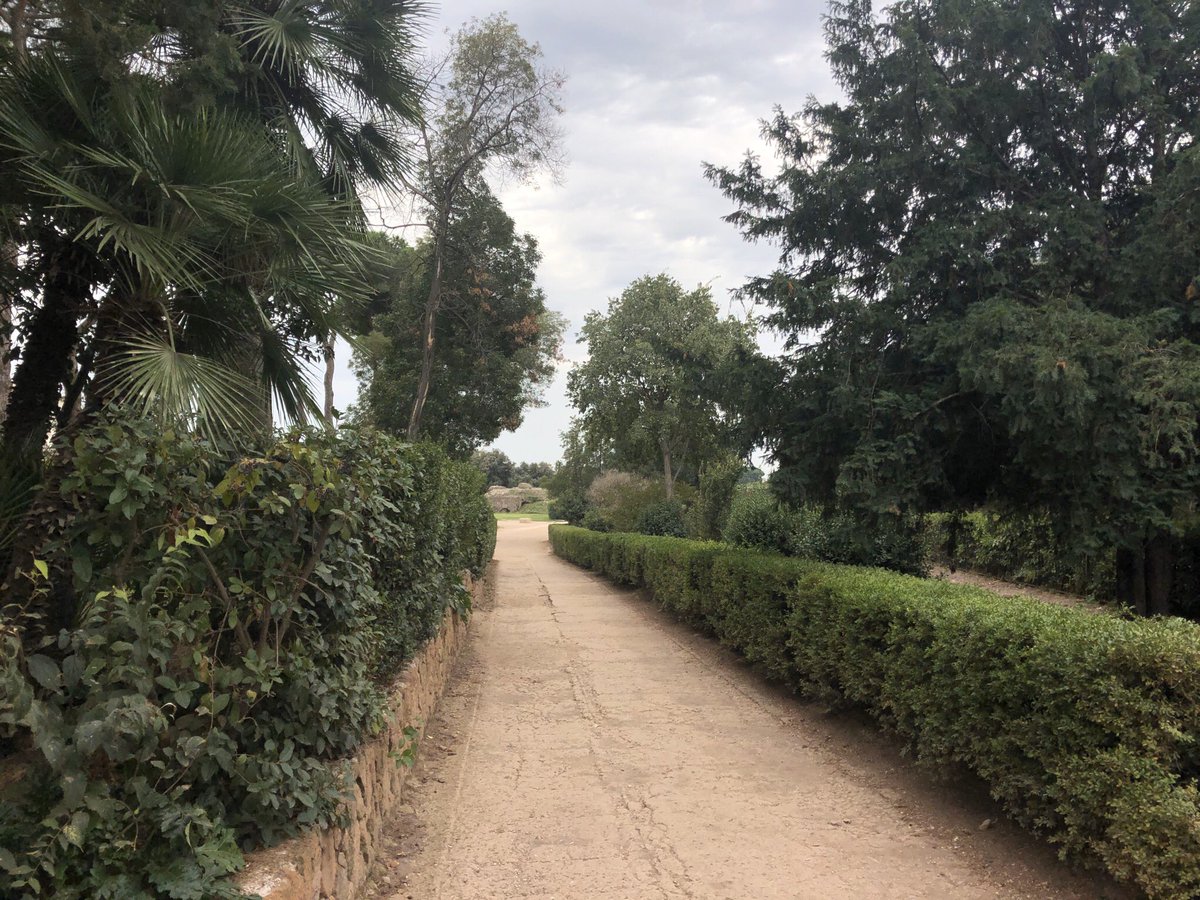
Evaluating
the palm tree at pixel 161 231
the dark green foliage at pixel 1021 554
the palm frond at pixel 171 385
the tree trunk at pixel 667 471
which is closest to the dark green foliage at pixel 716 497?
the dark green foliage at pixel 1021 554

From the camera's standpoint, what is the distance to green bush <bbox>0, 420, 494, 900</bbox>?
2.19 m

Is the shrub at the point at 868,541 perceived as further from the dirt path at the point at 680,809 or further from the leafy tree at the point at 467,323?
the leafy tree at the point at 467,323

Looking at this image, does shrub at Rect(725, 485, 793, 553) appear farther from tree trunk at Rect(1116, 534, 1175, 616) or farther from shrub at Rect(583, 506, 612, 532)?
shrub at Rect(583, 506, 612, 532)

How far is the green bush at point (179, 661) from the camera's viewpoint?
2.19 meters

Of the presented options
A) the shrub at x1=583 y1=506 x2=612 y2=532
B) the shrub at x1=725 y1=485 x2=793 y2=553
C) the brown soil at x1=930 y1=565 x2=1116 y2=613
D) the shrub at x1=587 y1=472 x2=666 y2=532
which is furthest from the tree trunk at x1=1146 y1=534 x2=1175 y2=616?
the shrub at x1=583 y1=506 x2=612 y2=532

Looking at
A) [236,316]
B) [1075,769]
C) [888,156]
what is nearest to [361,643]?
[236,316]

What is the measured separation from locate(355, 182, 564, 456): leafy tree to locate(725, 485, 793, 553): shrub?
9095mm

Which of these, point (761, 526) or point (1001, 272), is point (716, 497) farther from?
point (1001, 272)

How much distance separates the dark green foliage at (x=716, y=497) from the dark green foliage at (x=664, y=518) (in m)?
2.55

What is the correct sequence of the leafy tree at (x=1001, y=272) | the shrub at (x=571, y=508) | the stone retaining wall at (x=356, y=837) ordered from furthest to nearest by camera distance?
the shrub at (x=571, y=508)
the leafy tree at (x=1001, y=272)
the stone retaining wall at (x=356, y=837)

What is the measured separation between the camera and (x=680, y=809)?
470 centimetres

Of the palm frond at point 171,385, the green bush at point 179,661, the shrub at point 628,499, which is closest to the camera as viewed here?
the green bush at point 179,661

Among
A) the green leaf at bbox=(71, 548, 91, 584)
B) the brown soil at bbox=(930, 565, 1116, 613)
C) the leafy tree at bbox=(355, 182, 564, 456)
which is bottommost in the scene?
the brown soil at bbox=(930, 565, 1116, 613)

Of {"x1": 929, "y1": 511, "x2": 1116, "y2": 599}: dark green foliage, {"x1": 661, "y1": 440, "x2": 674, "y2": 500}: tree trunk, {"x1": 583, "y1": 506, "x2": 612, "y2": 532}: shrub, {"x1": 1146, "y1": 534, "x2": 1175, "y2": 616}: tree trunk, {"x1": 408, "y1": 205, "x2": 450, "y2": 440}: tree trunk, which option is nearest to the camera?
{"x1": 1146, "y1": 534, "x2": 1175, "y2": 616}: tree trunk
